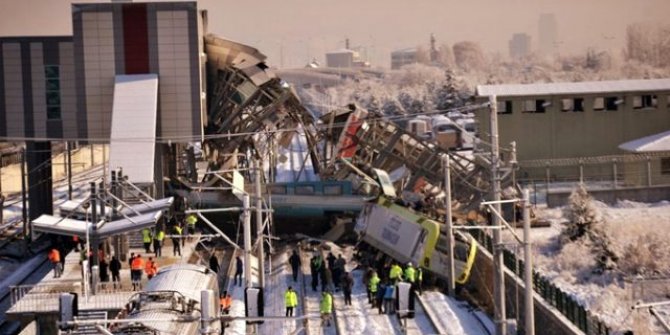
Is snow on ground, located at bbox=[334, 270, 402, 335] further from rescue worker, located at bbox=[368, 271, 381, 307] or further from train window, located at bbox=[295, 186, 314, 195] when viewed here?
train window, located at bbox=[295, 186, 314, 195]

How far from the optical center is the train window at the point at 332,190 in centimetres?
5422

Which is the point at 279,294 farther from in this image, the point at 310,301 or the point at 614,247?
the point at 614,247

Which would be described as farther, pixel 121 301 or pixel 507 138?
pixel 507 138

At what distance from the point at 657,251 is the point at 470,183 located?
1096cm

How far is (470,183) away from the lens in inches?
2147

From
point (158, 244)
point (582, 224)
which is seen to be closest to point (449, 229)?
point (582, 224)

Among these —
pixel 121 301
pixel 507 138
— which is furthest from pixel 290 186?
pixel 121 301

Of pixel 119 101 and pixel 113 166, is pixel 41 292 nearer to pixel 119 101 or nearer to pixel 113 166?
pixel 113 166

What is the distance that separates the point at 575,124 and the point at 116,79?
25.0 metres

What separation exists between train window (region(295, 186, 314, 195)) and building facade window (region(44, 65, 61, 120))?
35.3 feet

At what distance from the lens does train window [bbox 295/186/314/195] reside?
54.5 meters

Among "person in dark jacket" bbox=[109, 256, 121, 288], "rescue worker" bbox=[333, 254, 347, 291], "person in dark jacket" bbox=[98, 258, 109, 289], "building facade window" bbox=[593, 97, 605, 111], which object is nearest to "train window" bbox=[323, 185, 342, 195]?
"rescue worker" bbox=[333, 254, 347, 291]

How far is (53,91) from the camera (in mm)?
55938

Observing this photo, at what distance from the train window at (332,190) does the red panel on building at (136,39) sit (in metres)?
8.96
